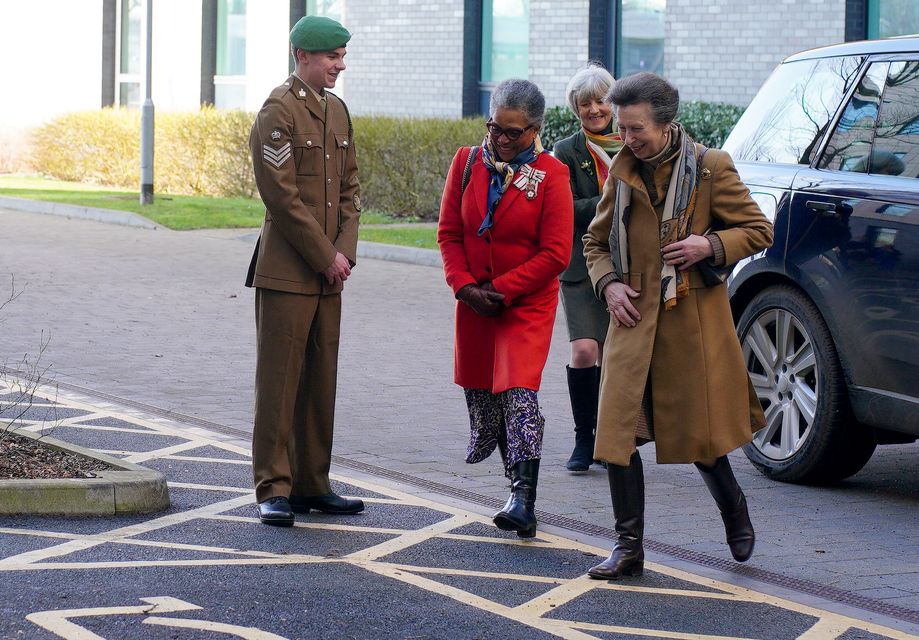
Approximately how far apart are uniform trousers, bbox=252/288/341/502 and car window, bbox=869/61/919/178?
2.38m

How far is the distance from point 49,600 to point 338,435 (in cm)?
319

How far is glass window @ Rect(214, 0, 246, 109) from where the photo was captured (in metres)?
31.3

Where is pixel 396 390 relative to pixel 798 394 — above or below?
below

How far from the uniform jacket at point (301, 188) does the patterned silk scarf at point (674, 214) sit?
118 centimetres

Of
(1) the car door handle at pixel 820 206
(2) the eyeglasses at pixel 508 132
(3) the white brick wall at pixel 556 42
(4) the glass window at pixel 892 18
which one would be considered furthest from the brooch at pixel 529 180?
(3) the white brick wall at pixel 556 42

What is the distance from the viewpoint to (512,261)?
596cm

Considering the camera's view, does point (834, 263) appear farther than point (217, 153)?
No

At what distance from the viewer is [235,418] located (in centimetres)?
825

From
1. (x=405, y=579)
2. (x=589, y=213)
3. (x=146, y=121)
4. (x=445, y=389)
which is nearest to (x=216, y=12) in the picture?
(x=146, y=121)

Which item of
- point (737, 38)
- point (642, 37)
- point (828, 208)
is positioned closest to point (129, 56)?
point (642, 37)

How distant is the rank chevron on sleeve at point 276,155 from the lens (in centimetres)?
578

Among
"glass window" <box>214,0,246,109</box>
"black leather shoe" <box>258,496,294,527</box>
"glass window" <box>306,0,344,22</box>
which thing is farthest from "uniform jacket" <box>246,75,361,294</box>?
"glass window" <box>214,0,246,109</box>

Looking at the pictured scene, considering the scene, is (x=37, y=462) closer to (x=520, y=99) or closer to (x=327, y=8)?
(x=520, y=99)

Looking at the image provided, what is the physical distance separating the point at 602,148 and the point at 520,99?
4.28 feet
